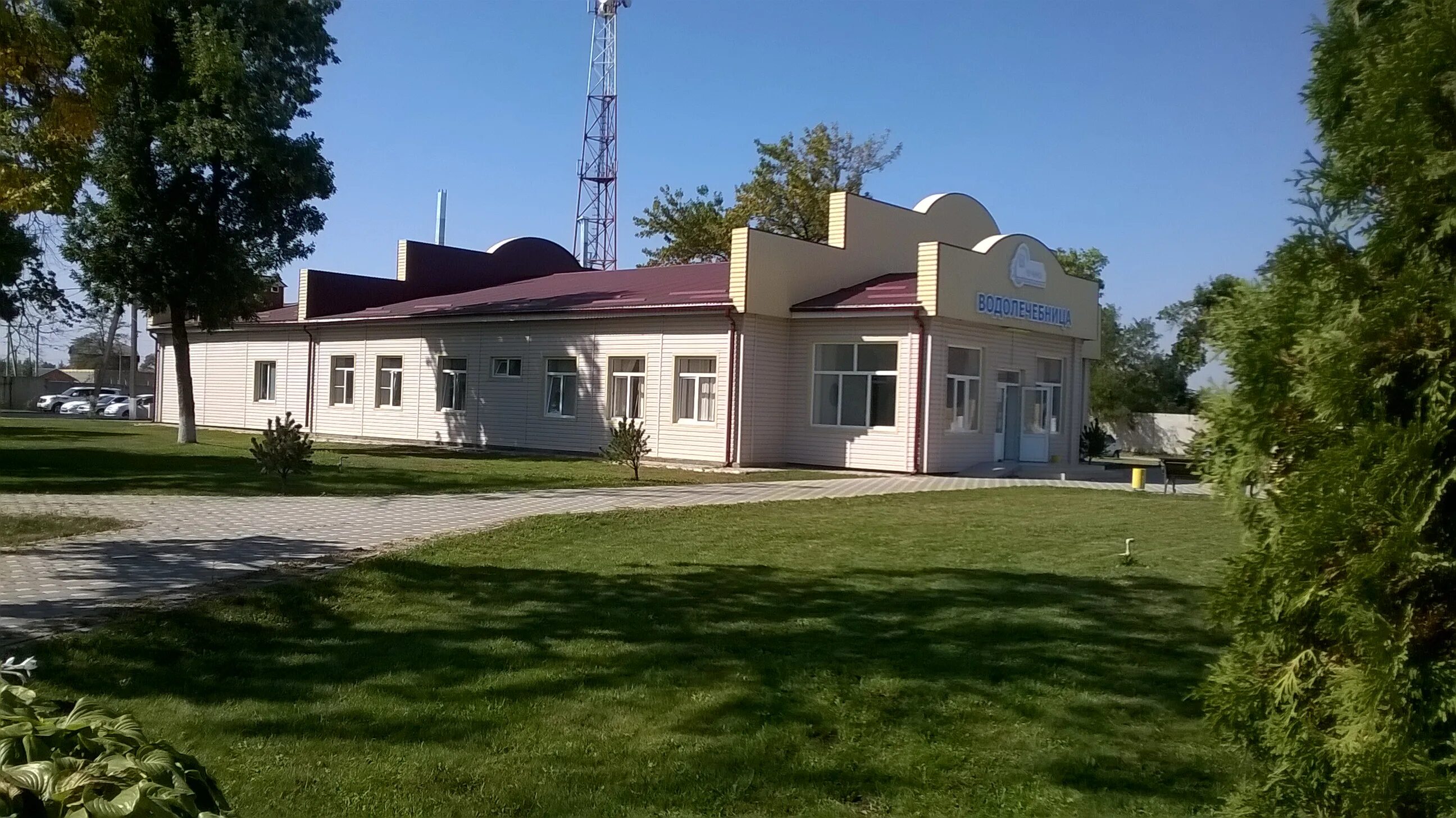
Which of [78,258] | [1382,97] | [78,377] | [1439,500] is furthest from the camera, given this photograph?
[78,377]

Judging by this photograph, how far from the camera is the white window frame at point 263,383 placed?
123ft

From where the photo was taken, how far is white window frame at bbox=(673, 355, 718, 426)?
2530cm

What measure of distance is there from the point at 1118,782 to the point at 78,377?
112511mm

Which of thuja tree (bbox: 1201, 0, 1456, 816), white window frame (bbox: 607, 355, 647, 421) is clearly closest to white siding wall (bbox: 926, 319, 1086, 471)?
white window frame (bbox: 607, 355, 647, 421)

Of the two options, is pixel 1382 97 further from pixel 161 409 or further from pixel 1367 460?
pixel 161 409

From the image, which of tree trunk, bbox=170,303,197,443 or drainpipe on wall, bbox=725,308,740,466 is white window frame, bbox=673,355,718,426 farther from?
tree trunk, bbox=170,303,197,443

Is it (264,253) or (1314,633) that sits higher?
(264,253)

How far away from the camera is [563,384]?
2859 cm

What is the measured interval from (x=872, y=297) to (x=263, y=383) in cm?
2305

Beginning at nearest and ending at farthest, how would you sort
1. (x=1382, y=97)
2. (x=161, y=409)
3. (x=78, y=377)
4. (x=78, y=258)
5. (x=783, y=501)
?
(x=1382, y=97) < (x=783, y=501) < (x=78, y=258) < (x=161, y=409) < (x=78, y=377)

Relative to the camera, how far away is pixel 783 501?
16453 mm

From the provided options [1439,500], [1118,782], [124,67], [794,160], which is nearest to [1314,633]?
[1439,500]

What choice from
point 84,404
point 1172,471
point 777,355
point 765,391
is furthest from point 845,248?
point 84,404

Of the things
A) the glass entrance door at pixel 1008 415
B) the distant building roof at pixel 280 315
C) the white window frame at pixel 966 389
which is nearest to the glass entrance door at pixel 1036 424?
the glass entrance door at pixel 1008 415
